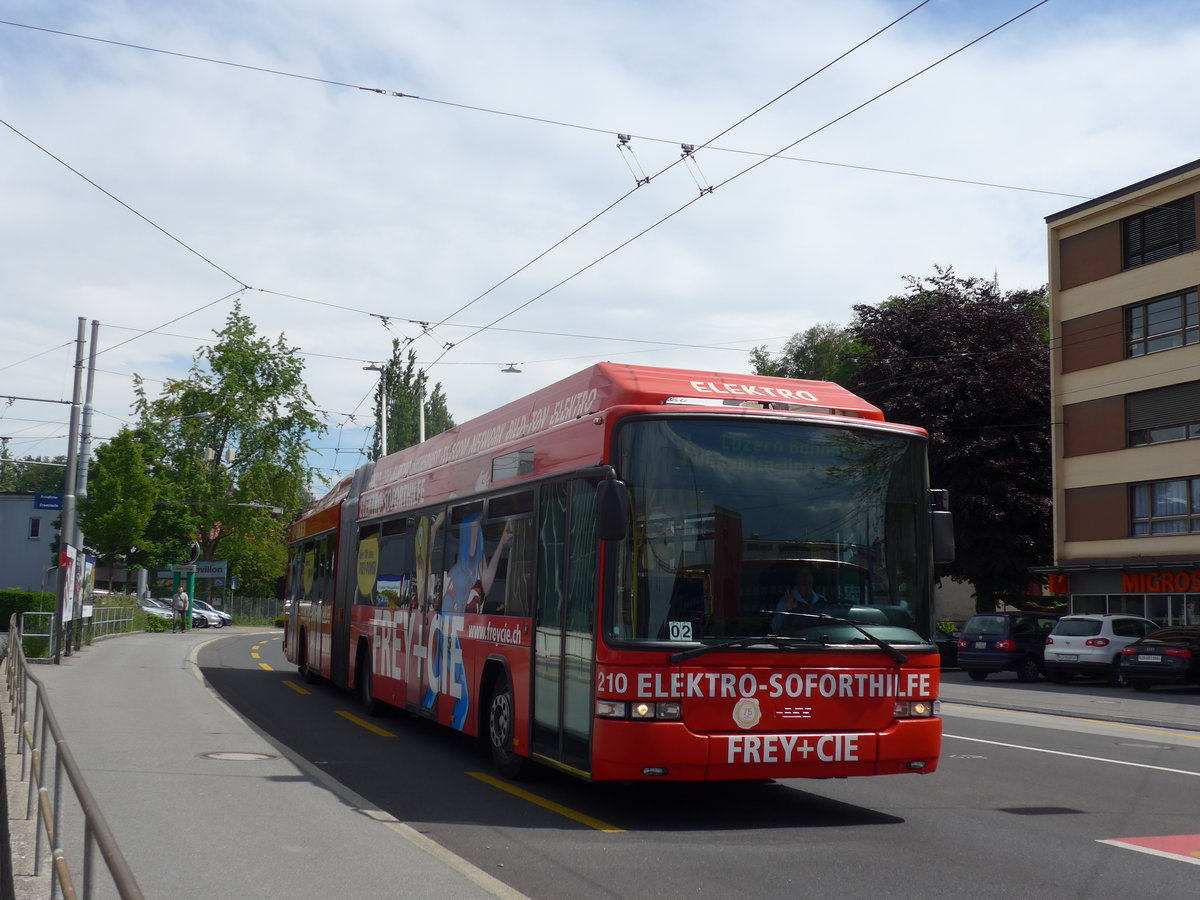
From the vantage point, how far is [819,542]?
29.1ft

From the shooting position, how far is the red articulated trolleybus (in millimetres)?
8547

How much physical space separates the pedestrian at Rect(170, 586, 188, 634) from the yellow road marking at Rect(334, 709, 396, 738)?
3322cm

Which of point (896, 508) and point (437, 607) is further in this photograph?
point (437, 607)

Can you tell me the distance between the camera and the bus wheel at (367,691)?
16234 millimetres

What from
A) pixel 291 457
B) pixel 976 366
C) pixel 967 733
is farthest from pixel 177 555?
pixel 967 733

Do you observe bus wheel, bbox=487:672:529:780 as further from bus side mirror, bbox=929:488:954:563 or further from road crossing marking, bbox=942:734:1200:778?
road crossing marking, bbox=942:734:1200:778

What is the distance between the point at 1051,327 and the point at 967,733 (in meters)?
26.0

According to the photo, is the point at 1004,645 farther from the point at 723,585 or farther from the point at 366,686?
the point at 723,585

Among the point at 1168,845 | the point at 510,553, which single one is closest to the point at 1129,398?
the point at 510,553

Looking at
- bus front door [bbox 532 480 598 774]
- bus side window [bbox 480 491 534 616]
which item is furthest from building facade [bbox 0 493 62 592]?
bus front door [bbox 532 480 598 774]

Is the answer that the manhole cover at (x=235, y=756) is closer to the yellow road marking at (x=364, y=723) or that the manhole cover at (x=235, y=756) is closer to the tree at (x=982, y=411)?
the yellow road marking at (x=364, y=723)

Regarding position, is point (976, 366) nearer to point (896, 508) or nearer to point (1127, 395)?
point (1127, 395)

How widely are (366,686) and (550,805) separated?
7.51 meters

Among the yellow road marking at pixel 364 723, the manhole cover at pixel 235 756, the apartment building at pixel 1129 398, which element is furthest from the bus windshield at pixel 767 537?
the apartment building at pixel 1129 398
